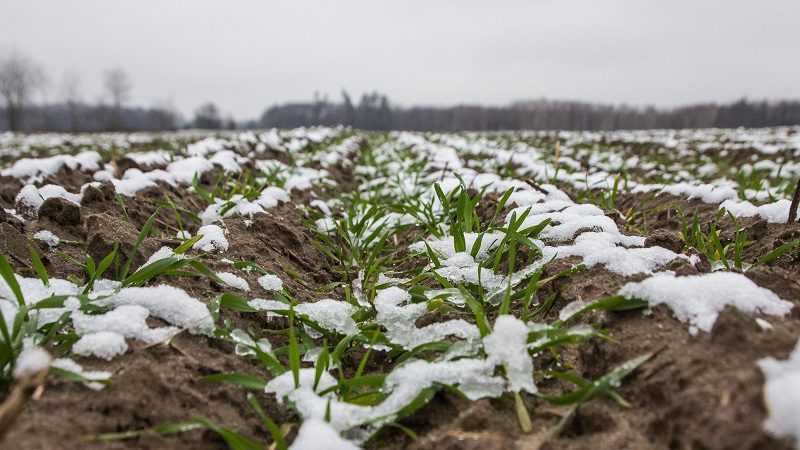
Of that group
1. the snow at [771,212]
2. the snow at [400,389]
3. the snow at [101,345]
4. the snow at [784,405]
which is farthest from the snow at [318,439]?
the snow at [771,212]

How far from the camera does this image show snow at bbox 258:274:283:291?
2.04 meters

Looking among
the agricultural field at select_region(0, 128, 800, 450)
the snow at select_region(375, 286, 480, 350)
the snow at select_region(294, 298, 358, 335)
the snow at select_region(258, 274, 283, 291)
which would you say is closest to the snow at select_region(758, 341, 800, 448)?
the agricultural field at select_region(0, 128, 800, 450)

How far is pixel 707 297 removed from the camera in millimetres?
1344

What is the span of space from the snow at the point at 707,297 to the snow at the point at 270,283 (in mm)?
1405

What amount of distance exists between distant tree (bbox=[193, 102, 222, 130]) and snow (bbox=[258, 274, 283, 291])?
Result: 237 feet

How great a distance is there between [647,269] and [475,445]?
1.00m

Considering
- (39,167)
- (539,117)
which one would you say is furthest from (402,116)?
(39,167)

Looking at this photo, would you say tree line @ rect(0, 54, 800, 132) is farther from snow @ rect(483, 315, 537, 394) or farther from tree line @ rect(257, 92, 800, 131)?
snow @ rect(483, 315, 537, 394)

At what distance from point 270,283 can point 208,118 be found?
75538 millimetres

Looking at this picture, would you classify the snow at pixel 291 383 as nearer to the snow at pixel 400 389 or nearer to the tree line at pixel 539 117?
the snow at pixel 400 389

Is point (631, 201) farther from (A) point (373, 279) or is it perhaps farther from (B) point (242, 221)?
(B) point (242, 221)

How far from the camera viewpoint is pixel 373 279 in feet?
8.34

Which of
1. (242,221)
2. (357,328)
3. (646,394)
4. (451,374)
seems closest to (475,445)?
(451,374)

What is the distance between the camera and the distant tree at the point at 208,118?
69.6 meters
